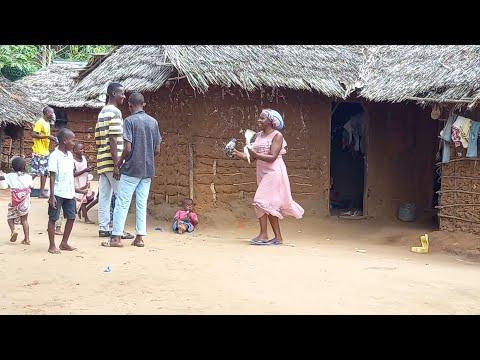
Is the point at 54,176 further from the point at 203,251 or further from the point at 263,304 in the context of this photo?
the point at 263,304

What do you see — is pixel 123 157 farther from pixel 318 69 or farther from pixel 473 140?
pixel 473 140

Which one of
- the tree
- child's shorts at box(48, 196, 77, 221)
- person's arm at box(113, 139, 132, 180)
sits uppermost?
the tree

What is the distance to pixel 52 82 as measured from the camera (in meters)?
23.1

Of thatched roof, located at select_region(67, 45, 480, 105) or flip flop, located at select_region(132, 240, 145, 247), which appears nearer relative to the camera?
flip flop, located at select_region(132, 240, 145, 247)

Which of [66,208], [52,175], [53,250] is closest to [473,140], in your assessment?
[66,208]

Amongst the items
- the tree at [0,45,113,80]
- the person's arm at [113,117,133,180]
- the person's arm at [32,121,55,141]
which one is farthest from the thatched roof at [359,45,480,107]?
the tree at [0,45,113,80]

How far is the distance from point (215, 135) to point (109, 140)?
103 inches

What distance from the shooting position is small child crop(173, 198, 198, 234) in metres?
9.52

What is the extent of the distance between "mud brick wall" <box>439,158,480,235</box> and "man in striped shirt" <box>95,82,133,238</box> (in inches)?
185

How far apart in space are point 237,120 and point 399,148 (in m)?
3.26

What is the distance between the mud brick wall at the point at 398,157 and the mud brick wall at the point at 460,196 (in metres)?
2.14

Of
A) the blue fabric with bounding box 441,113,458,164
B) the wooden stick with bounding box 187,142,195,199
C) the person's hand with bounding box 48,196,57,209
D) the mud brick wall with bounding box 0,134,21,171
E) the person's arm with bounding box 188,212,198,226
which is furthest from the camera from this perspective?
the mud brick wall with bounding box 0,134,21,171

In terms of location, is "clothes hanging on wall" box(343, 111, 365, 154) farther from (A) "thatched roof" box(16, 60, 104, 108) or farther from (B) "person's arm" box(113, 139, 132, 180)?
(A) "thatched roof" box(16, 60, 104, 108)
